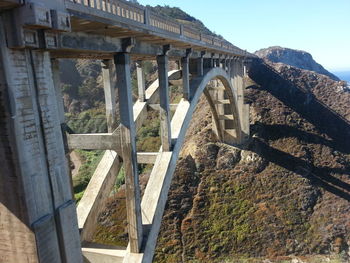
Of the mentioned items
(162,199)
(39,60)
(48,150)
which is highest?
(39,60)

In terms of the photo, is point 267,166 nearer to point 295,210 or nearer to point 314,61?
point 295,210

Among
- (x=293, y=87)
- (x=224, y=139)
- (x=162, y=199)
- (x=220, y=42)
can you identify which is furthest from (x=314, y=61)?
(x=162, y=199)

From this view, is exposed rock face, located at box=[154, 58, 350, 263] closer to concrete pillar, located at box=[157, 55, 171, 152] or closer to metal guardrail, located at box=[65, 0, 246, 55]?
concrete pillar, located at box=[157, 55, 171, 152]

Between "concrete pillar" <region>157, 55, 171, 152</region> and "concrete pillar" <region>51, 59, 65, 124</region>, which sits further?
"concrete pillar" <region>157, 55, 171, 152</region>

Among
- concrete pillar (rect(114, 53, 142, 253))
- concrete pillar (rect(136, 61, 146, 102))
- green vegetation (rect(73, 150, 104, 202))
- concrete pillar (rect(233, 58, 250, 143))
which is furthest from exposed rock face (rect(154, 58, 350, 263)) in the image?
concrete pillar (rect(114, 53, 142, 253))

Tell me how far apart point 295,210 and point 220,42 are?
13.0m

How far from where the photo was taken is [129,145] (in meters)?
7.06

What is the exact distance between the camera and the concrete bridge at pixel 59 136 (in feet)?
12.9

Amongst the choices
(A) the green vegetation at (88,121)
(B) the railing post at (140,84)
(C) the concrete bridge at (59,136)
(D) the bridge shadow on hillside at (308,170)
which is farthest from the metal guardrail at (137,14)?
(A) the green vegetation at (88,121)

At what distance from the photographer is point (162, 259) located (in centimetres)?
1889

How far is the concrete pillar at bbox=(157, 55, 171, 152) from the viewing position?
9352 millimetres

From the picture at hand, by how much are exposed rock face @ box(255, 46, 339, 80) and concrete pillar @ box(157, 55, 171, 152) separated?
274 ft

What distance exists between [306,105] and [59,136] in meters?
32.8

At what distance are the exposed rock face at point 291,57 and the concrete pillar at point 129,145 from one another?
→ 86.2 metres
